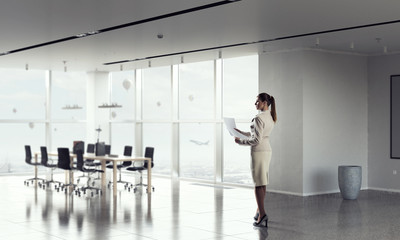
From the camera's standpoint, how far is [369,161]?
1177 cm

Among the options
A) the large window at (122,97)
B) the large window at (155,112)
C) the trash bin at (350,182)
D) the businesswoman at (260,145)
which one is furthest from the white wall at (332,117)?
the large window at (122,97)

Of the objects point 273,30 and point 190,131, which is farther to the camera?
point 190,131

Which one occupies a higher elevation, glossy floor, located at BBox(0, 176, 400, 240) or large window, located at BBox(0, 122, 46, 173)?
large window, located at BBox(0, 122, 46, 173)

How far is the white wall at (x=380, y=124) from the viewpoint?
A: 11.4 m

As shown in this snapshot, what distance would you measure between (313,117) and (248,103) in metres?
2.04

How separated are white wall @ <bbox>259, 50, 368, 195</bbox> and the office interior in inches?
0.8

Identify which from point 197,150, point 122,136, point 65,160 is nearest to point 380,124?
point 197,150

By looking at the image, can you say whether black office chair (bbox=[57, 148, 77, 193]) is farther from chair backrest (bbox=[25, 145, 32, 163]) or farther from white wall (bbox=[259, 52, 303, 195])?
white wall (bbox=[259, 52, 303, 195])

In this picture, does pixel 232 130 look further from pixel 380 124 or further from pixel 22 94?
pixel 22 94

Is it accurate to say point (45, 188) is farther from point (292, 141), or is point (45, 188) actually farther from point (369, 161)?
point (369, 161)

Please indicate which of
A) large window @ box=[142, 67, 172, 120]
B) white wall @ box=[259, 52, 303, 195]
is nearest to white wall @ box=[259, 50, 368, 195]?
white wall @ box=[259, 52, 303, 195]

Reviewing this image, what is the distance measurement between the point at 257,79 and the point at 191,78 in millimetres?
2421

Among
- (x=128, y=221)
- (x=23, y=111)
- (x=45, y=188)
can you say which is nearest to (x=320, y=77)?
(x=128, y=221)

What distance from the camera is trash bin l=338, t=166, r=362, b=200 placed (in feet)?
33.6
